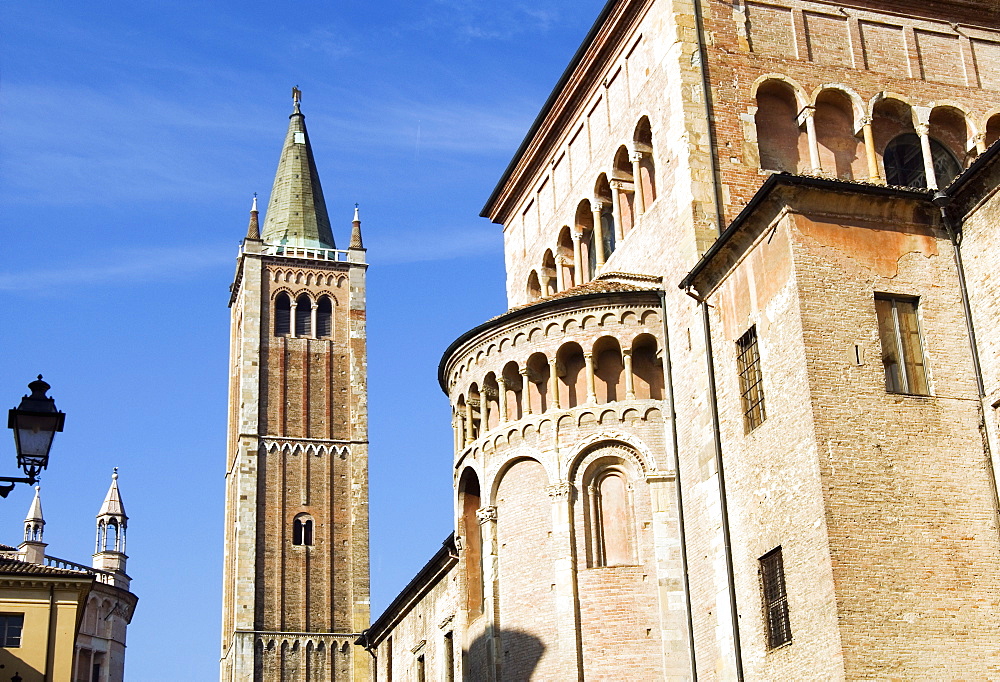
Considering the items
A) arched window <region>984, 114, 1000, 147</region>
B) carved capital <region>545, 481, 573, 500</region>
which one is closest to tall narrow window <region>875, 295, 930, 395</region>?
carved capital <region>545, 481, 573, 500</region>

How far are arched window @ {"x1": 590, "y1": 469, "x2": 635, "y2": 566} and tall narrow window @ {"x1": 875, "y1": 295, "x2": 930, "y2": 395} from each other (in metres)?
6.07

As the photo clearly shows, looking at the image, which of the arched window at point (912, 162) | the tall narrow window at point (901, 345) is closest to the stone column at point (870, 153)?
the arched window at point (912, 162)

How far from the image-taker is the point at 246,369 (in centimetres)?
6844

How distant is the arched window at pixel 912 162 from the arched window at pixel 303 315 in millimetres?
49225

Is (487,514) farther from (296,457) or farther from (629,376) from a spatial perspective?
(296,457)

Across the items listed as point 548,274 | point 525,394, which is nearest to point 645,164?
point 525,394

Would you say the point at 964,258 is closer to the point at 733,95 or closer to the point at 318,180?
the point at 733,95

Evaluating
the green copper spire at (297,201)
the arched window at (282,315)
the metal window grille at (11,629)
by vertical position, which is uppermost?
the green copper spire at (297,201)

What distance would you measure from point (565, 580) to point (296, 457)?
46.3 metres

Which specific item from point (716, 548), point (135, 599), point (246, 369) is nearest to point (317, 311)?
point (246, 369)

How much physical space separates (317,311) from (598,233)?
1814 inches

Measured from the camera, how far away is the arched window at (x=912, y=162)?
25062 mm

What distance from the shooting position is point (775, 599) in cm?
1855

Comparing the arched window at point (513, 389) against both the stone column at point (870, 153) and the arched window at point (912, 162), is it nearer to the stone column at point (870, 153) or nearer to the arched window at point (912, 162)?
the stone column at point (870, 153)
